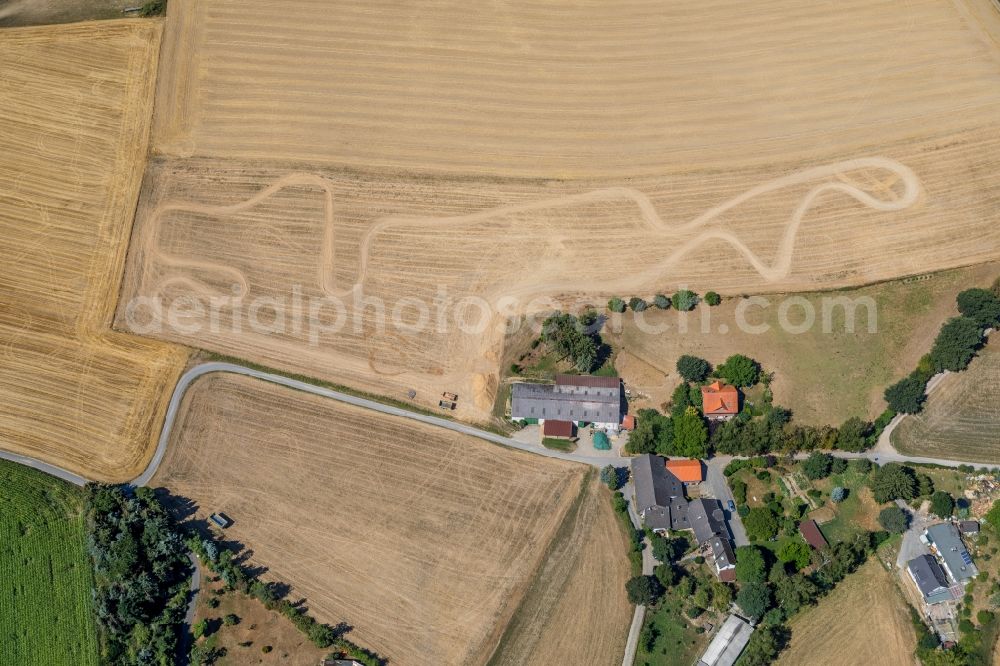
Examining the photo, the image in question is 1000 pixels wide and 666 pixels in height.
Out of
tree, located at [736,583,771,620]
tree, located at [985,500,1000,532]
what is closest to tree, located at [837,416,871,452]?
tree, located at [985,500,1000,532]

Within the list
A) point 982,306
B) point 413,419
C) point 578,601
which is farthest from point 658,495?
point 982,306

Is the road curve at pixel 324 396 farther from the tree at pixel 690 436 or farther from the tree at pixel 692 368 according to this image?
the tree at pixel 692 368

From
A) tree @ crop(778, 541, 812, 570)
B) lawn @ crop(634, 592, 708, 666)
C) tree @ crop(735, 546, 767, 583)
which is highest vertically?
tree @ crop(778, 541, 812, 570)

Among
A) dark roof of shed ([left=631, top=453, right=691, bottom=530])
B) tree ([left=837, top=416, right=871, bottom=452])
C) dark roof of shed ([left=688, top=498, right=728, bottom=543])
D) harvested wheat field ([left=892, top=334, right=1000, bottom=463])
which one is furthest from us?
harvested wheat field ([left=892, top=334, right=1000, bottom=463])

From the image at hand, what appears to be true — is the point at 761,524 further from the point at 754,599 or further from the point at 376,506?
the point at 376,506

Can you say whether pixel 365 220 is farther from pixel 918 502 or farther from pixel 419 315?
pixel 918 502

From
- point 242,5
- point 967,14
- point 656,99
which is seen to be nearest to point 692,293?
point 656,99

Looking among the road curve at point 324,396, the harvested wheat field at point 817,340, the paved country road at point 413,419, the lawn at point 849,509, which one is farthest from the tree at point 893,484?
the road curve at point 324,396

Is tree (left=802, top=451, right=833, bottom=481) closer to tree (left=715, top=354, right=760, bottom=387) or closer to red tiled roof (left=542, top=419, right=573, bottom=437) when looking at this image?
tree (left=715, top=354, right=760, bottom=387)
